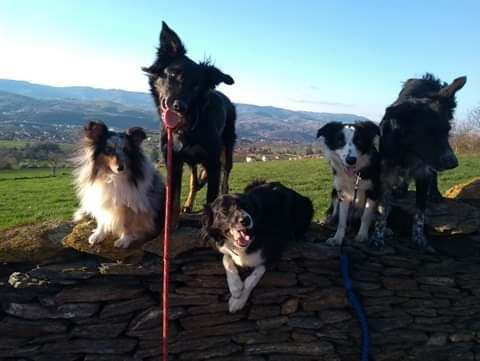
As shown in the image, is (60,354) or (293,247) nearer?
(60,354)

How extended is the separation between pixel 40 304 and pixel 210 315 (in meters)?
1.40

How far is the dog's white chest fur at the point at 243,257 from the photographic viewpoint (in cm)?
367

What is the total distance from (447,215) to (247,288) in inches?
106

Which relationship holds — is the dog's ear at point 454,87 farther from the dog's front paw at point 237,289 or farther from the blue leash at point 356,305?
the dog's front paw at point 237,289

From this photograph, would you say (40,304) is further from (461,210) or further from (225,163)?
(461,210)

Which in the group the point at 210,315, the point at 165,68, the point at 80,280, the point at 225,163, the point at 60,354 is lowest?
the point at 60,354

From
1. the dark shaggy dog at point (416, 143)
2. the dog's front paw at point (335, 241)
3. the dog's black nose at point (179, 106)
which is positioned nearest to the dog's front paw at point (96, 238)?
the dog's black nose at point (179, 106)

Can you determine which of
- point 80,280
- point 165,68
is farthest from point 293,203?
point 80,280

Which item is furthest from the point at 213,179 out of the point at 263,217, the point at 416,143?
the point at 416,143

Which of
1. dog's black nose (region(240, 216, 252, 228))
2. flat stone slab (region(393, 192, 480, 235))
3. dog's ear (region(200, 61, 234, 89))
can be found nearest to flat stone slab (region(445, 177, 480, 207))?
flat stone slab (region(393, 192, 480, 235))

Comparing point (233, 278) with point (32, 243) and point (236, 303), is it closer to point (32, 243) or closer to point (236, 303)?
point (236, 303)

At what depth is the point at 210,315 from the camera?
3.86 metres

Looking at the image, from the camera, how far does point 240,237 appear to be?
3.49m

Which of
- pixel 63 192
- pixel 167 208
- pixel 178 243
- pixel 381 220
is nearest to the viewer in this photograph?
pixel 167 208
